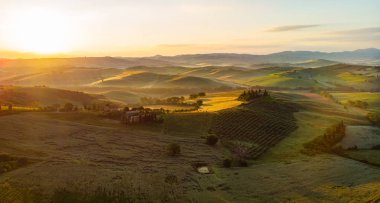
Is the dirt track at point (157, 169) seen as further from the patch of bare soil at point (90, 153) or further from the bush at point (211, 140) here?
the bush at point (211, 140)

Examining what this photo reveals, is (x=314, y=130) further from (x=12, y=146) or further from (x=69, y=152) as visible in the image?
(x=12, y=146)

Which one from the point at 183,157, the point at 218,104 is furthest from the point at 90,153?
the point at 218,104

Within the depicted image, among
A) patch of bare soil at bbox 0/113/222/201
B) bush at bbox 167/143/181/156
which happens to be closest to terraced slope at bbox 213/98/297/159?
patch of bare soil at bbox 0/113/222/201

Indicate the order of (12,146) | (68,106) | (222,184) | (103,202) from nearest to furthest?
(103,202), (222,184), (12,146), (68,106)

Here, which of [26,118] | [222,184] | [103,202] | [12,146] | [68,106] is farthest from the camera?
[68,106]

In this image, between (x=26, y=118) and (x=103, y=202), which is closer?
(x=103, y=202)

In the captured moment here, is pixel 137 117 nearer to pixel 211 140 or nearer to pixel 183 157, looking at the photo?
pixel 211 140

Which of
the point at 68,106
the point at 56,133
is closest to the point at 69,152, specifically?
the point at 56,133
